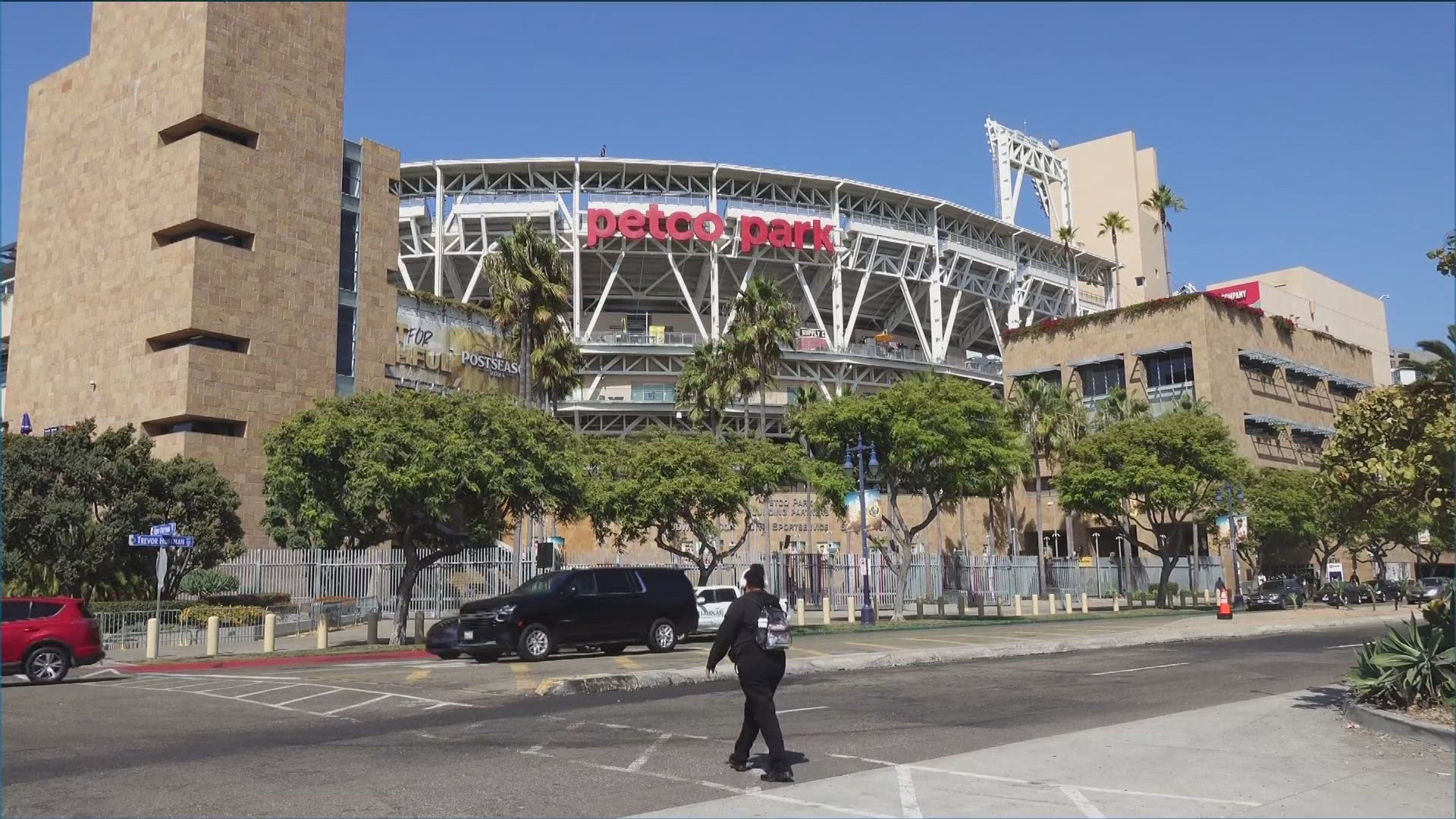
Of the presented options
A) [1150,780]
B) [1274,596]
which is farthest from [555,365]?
[1150,780]

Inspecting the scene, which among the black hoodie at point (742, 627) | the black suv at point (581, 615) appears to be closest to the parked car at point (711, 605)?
the black suv at point (581, 615)

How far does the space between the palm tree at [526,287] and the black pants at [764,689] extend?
35.4m

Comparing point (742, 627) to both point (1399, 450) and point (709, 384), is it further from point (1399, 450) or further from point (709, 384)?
point (709, 384)

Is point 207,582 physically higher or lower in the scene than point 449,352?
lower

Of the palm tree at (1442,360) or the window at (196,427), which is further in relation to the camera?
the window at (196,427)

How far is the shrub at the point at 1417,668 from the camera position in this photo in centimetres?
1293

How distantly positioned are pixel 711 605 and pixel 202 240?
28.0 metres

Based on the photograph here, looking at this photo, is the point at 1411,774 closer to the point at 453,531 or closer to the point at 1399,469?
the point at 1399,469

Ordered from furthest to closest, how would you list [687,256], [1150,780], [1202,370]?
[687,256]
[1202,370]
[1150,780]

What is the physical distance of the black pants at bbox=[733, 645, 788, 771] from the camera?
9.78 metres

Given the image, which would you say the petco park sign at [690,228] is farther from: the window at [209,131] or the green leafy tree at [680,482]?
the green leafy tree at [680,482]

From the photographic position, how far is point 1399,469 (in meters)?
13.3

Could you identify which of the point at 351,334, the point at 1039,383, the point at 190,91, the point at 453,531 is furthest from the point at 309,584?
the point at 1039,383

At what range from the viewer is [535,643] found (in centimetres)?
2264
